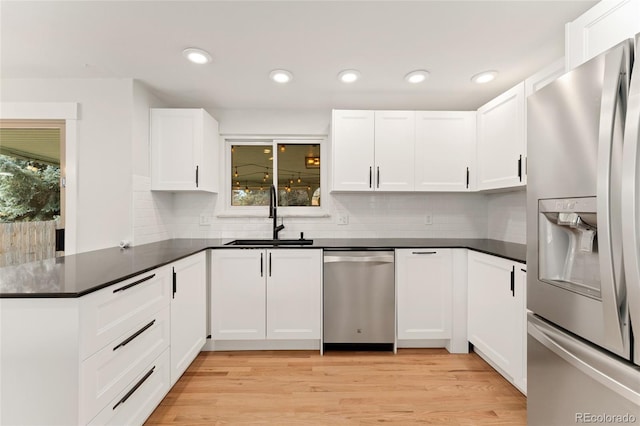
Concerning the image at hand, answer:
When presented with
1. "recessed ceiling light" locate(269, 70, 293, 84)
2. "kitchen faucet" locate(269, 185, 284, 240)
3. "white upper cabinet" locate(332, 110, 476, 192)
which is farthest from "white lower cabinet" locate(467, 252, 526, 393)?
"recessed ceiling light" locate(269, 70, 293, 84)

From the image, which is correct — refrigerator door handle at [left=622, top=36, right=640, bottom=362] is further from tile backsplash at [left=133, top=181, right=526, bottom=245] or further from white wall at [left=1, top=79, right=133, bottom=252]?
white wall at [left=1, top=79, right=133, bottom=252]

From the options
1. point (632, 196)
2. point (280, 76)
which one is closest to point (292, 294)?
point (280, 76)

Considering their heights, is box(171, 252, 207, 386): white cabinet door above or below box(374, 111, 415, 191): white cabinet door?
below

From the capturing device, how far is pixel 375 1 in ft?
5.06

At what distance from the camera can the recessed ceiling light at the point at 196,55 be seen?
6.43 feet

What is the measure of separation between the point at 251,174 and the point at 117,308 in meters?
2.10

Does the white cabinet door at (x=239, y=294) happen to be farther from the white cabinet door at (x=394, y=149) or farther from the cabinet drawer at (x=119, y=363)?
the white cabinet door at (x=394, y=149)

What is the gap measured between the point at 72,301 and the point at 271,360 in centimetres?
166

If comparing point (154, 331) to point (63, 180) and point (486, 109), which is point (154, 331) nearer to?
point (63, 180)

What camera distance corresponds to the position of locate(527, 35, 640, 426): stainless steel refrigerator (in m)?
0.88

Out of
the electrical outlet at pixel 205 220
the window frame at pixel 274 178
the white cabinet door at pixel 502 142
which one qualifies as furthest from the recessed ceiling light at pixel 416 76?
the electrical outlet at pixel 205 220

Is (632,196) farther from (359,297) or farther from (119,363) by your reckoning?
(119,363)

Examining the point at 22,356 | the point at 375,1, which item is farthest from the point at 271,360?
the point at 375,1

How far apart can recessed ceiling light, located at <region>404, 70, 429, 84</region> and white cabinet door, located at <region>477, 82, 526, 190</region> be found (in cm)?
63
